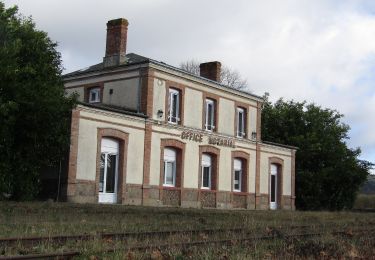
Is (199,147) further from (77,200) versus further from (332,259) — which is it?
(332,259)

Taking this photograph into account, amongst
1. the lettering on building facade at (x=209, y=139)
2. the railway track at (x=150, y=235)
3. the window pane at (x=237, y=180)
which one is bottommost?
the railway track at (x=150, y=235)

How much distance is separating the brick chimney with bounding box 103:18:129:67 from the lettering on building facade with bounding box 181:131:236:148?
5068 mm

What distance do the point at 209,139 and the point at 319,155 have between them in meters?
12.9

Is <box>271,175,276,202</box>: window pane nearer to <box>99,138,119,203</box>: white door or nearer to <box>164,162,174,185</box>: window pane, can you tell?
<box>164,162,174,185</box>: window pane

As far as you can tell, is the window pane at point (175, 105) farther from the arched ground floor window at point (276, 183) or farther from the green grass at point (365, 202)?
the green grass at point (365, 202)

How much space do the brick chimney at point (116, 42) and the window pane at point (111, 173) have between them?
19.0 ft

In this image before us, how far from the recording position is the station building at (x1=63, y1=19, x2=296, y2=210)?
23.7m

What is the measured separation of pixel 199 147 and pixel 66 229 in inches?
687

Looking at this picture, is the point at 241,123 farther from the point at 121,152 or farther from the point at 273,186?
the point at 121,152

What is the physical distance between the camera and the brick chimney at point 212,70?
1309 inches

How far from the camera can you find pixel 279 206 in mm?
35031

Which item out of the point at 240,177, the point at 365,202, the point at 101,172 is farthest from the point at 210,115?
the point at 365,202

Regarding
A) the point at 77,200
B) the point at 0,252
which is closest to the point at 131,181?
the point at 77,200

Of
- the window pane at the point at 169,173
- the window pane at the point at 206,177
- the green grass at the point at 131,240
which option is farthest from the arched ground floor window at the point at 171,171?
the green grass at the point at 131,240
